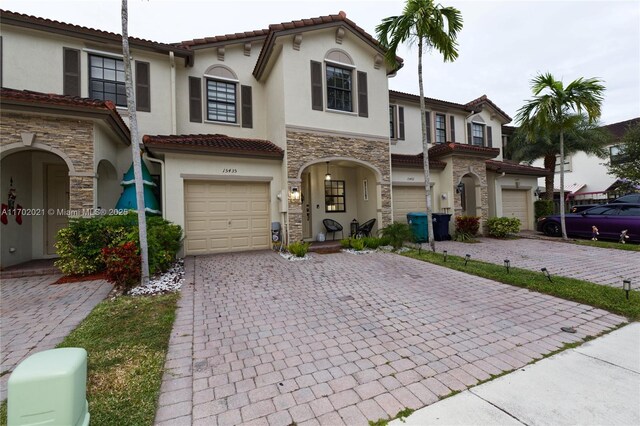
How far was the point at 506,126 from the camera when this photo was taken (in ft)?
60.4

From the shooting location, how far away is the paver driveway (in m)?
2.37

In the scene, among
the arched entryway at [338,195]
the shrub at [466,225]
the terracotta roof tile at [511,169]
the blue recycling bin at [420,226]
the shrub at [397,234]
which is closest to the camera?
the shrub at [397,234]

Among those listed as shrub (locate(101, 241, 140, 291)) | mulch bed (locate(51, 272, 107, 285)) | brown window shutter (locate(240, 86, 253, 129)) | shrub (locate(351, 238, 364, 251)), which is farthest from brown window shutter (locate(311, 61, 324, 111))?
mulch bed (locate(51, 272, 107, 285))

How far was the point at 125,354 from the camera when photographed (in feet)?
10.2

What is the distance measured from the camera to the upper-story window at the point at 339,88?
10.1 m

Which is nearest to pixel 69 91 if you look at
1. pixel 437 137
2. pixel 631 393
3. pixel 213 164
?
pixel 213 164

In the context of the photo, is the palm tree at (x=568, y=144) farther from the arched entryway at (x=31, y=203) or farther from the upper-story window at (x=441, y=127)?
the arched entryway at (x=31, y=203)

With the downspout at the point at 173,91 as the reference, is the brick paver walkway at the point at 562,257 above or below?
below

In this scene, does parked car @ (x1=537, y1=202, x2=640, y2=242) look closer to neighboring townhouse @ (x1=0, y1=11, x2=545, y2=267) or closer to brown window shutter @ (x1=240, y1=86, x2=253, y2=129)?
neighboring townhouse @ (x1=0, y1=11, x2=545, y2=267)

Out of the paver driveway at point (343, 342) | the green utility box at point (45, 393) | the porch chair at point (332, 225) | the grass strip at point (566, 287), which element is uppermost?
the porch chair at point (332, 225)

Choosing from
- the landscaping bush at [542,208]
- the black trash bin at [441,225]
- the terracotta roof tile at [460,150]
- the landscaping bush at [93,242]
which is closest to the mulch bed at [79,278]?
the landscaping bush at [93,242]

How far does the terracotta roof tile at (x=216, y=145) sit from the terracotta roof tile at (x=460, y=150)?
742 cm

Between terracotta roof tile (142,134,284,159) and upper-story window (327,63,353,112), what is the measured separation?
→ 2.78m

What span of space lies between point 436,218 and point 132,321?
35.3 feet
